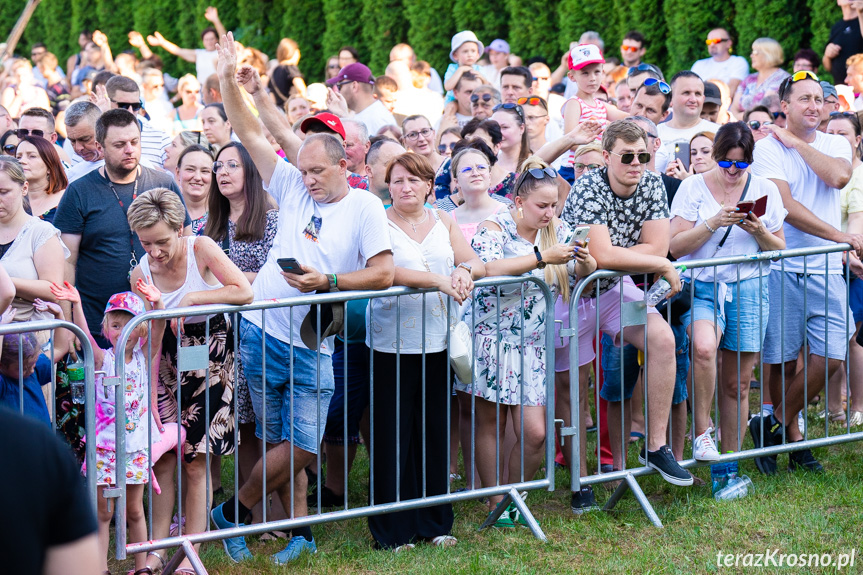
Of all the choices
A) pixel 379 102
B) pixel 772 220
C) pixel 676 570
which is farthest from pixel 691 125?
pixel 676 570

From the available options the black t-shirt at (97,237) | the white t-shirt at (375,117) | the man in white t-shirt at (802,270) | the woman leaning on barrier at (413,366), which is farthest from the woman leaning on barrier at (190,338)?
the white t-shirt at (375,117)

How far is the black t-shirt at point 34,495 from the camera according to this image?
1907mm

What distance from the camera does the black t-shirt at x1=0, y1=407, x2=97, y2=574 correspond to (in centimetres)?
191

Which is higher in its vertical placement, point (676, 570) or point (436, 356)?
point (436, 356)

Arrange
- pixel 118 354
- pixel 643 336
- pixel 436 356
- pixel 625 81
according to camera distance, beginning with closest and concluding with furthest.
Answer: pixel 118 354 < pixel 436 356 < pixel 643 336 < pixel 625 81

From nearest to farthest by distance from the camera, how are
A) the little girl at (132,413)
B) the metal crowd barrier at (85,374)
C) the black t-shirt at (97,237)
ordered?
the metal crowd barrier at (85,374)
the little girl at (132,413)
the black t-shirt at (97,237)

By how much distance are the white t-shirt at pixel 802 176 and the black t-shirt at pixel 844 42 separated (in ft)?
17.0

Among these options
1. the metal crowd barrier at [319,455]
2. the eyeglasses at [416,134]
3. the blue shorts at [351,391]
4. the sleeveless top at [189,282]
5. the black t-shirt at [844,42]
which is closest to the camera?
the metal crowd barrier at [319,455]

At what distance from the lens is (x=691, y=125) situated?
8.80 metres

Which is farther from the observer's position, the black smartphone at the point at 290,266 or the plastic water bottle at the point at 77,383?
the black smartphone at the point at 290,266

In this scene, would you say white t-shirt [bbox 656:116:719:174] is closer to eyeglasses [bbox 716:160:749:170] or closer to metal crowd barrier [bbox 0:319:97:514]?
eyeglasses [bbox 716:160:749:170]

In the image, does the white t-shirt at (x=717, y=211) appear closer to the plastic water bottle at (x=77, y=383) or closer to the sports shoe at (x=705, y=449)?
the sports shoe at (x=705, y=449)

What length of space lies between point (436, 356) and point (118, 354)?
5.35 ft

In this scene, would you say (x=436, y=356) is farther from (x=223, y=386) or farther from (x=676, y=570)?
(x=676, y=570)
